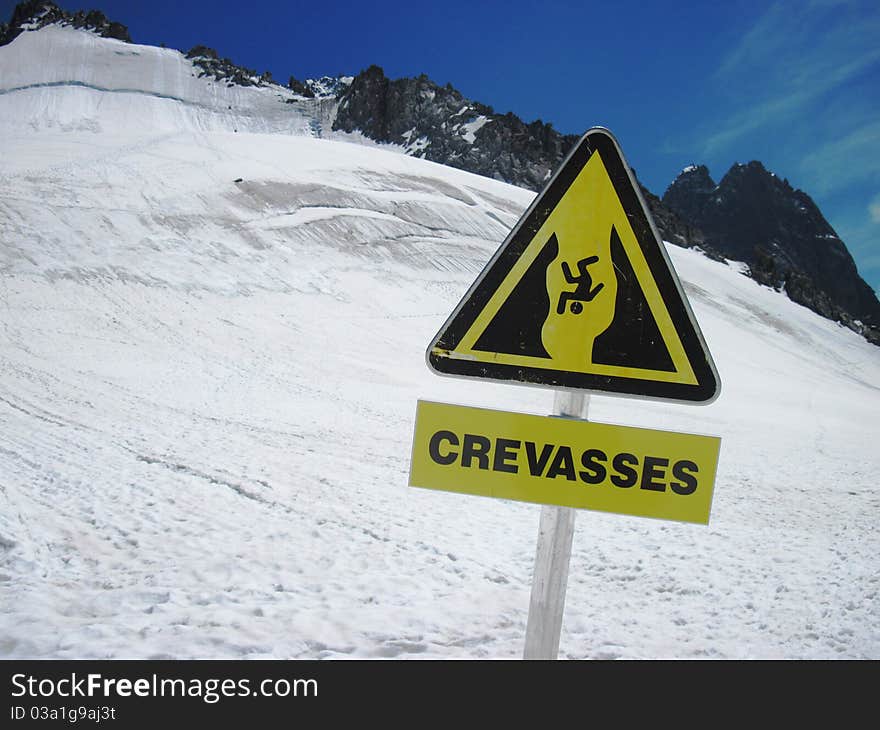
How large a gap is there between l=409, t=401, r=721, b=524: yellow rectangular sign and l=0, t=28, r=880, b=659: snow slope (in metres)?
1.85

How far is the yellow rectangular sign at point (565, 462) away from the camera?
1529mm

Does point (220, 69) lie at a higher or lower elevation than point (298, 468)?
higher

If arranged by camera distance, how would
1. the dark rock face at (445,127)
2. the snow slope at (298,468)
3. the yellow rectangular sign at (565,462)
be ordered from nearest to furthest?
1. the yellow rectangular sign at (565,462)
2. the snow slope at (298,468)
3. the dark rock face at (445,127)

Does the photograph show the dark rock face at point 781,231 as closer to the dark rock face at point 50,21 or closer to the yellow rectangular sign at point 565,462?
the dark rock face at point 50,21

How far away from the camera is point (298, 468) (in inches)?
259

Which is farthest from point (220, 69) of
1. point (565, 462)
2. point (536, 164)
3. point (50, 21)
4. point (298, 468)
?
point (565, 462)

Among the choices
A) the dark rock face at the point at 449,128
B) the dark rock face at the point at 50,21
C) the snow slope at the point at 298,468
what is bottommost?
the snow slope at the point at 298,468

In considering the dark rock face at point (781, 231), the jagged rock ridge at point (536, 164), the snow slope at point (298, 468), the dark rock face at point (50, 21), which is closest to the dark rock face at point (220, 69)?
the jagged rock ridge at point (536, 164)

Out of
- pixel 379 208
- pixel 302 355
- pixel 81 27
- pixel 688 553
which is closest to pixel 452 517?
pixel 688 553

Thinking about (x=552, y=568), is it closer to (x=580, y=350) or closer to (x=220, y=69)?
(x=580, y=350)

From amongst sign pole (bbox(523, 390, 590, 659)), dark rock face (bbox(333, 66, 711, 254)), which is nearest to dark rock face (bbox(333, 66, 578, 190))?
dark rock face (bbox(333, 66, 711, 254))

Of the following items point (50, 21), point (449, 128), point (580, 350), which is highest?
point (50, 21)

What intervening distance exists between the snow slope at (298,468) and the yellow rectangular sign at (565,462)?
1851mm

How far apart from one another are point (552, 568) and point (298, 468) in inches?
210
